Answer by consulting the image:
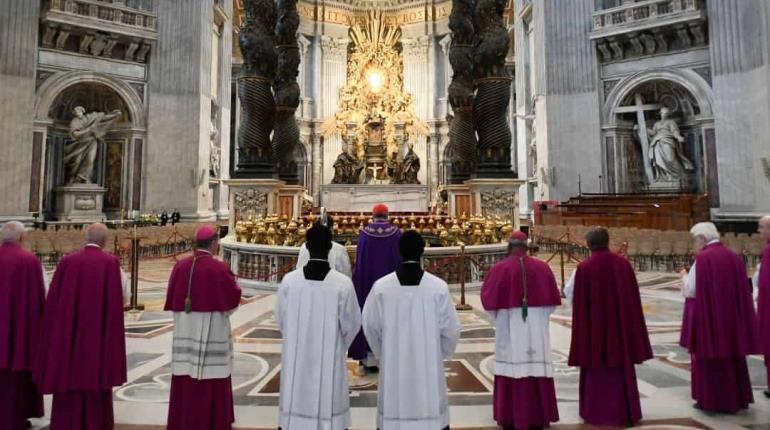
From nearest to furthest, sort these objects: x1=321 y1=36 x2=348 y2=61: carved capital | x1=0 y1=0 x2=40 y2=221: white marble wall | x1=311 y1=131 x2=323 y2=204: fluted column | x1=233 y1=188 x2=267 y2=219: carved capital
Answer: x1=233 y1=188 x2=267 y2=219: carved capital, x1=0 y1=0 x2=40 y2=221: white marble wall, x1=311 y1=131 x2=323 y2=204: fluted column, x1=321 y1=36 x2=348 y2=61: carved capital

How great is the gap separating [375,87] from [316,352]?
91.1 ft

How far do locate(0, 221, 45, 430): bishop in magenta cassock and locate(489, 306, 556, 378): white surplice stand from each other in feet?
9.68

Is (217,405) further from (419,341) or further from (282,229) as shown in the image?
(282,229)

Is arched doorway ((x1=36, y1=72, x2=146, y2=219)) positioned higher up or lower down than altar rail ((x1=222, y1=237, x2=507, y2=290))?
higher up

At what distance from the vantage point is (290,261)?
7.44 meters

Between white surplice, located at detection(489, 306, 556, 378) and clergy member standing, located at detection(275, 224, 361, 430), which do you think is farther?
white surplice, located at detection(489, 306, 556, 378)

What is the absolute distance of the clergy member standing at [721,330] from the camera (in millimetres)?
3172

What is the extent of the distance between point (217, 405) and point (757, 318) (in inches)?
150

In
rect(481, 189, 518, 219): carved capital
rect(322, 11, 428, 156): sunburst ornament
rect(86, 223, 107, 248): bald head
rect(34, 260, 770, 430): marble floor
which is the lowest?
rect(34, 260, 770, 430): marble floor

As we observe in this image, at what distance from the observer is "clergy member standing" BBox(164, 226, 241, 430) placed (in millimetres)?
2768

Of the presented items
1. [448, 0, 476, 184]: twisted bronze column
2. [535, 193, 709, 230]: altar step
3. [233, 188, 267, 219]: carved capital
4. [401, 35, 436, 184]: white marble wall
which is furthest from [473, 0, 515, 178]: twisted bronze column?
[401, 35, 436, 184]: white marble wall

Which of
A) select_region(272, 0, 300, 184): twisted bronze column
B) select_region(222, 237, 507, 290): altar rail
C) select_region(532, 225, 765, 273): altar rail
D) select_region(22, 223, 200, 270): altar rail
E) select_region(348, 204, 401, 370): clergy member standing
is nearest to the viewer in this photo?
select_region(348, 204, 401, 370): clergy member standing

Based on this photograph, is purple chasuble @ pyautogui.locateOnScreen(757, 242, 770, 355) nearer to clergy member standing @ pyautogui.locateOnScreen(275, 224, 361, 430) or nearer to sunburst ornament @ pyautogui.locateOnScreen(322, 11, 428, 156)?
clergy member standing @ pyautogui.locateOnScreen(275, 224, 361, 430)

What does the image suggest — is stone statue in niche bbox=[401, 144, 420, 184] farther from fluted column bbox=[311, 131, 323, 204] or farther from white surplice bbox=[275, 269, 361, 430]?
white surplice bbox=[275, 269, 361, 430]
